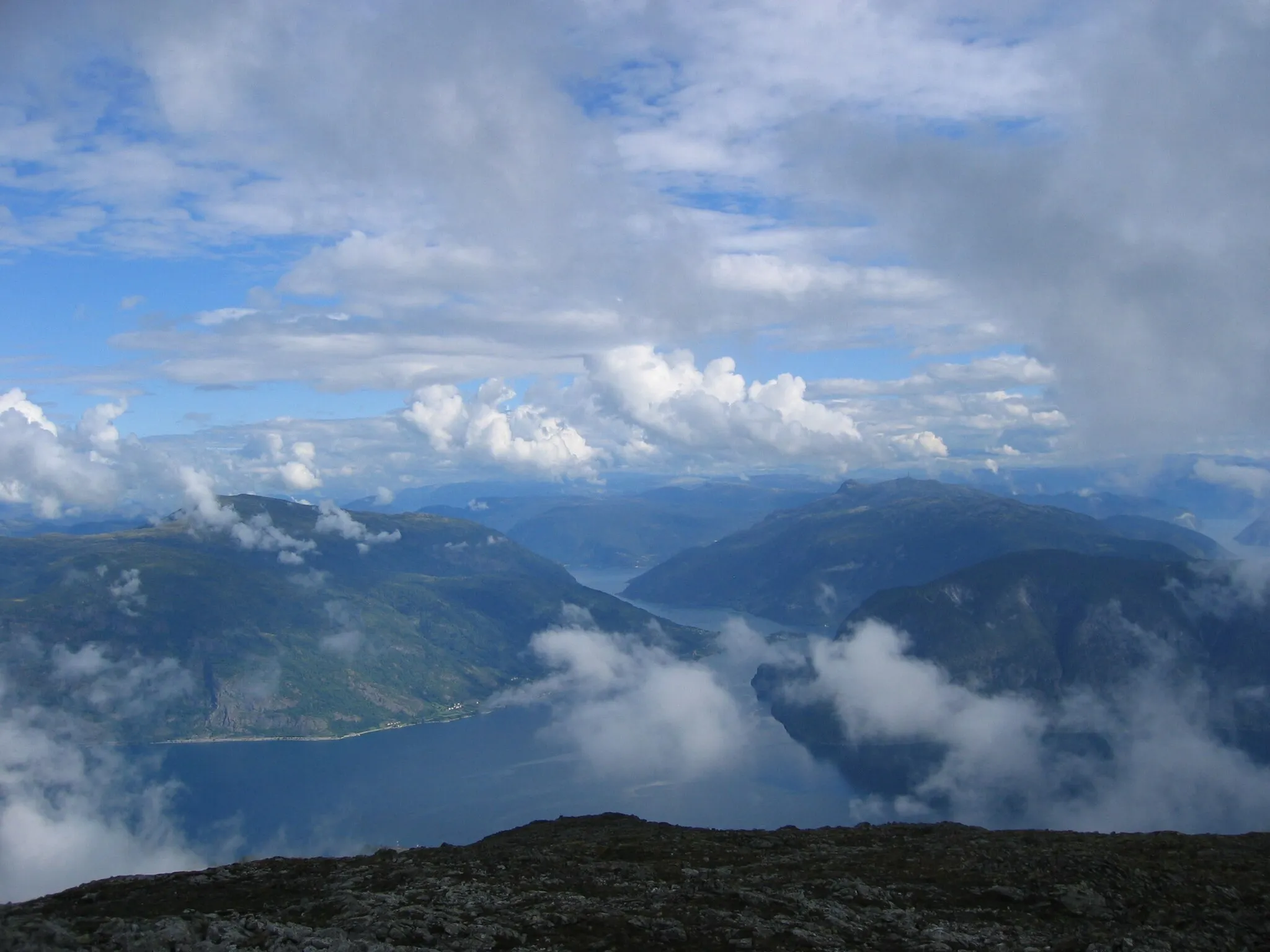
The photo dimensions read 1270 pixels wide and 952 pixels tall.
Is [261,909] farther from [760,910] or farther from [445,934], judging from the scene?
[760,910]

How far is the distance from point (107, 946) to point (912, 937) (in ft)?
88.2

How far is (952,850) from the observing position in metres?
42.7

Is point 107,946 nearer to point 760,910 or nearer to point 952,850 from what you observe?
point 760,910

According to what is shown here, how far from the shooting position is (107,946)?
915 inches

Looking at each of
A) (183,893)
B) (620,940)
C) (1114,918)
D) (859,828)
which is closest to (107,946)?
(183,893)

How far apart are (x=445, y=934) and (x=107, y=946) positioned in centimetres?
1010

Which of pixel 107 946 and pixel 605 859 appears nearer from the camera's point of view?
pixel 107 946

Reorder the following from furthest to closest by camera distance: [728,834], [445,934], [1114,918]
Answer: [728,834], [1114,918], [445,934]

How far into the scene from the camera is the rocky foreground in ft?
89.4

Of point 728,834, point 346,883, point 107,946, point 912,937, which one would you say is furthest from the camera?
point 728,834

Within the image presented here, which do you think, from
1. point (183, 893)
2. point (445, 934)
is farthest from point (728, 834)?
point (183, 893)

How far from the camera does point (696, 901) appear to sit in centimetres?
3297

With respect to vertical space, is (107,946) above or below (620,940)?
above

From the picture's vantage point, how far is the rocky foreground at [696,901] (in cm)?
2723
